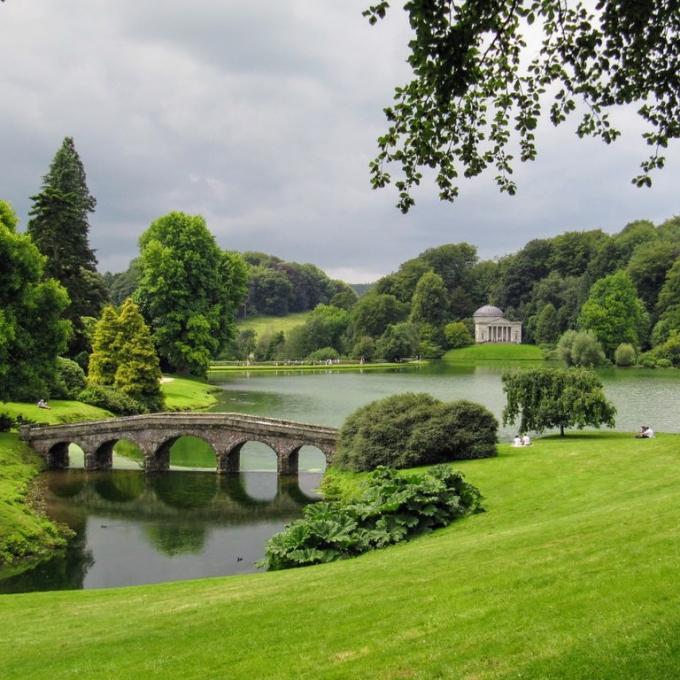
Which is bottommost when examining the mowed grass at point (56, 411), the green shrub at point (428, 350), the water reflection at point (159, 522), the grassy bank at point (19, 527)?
the water reflection at point (159, 522)

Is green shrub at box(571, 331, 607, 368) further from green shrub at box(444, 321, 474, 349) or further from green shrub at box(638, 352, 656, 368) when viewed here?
green shrub at box(444, 321, 474, 349)

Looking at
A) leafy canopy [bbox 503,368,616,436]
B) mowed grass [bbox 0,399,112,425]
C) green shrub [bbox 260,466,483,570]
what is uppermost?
leafy canopy [bbox 503,368,616,436]

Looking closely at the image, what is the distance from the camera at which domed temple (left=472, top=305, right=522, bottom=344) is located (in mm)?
155750

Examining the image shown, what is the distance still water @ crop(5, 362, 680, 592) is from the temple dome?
309ft

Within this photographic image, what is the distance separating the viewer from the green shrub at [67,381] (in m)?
51.0

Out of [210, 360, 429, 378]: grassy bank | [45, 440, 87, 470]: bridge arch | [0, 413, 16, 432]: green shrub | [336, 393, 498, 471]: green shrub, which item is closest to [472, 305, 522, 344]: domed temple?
[210, 360, 429, 378]: grassy bank

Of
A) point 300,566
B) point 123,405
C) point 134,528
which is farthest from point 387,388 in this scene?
point 300,566

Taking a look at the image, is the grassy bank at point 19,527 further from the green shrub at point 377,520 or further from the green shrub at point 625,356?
the green shrub at point 625,356

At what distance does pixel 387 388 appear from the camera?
82.0 m

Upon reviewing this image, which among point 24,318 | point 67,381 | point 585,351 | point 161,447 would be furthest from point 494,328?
point 24,318

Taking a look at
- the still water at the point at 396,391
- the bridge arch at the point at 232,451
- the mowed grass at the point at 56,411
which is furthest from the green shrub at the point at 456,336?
the bridge arch at the point at 232,451

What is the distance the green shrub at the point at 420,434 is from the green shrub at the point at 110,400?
26.4 m

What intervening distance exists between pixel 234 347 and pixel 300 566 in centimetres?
12919

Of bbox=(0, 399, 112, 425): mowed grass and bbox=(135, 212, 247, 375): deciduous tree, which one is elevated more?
bbox=(135, 212, 247, 375): deciduous tree
